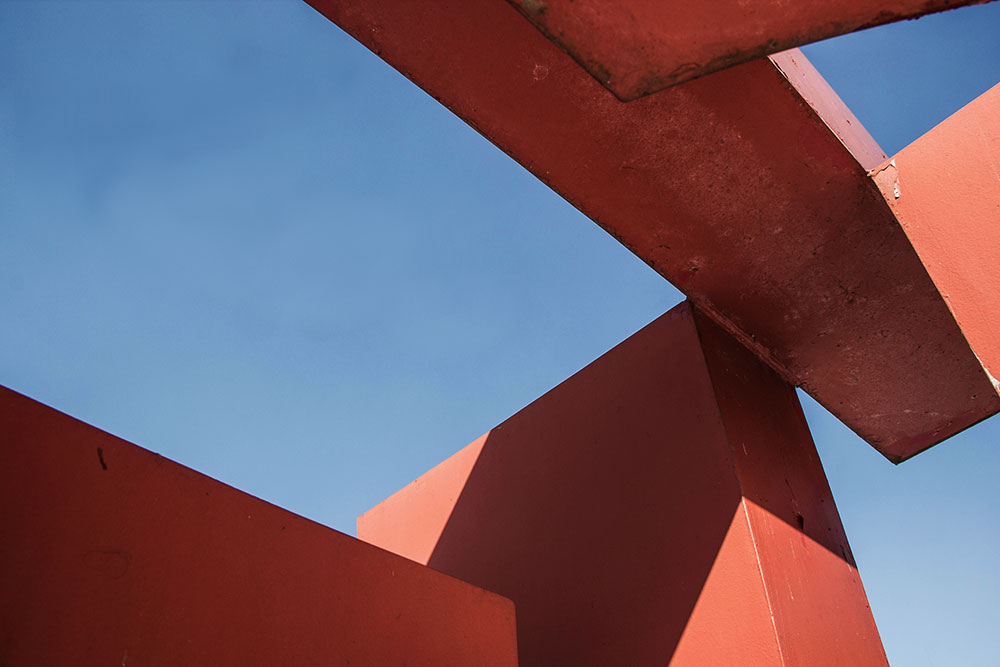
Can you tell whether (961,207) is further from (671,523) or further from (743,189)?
(671,523)

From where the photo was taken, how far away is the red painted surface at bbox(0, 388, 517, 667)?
1284 millimetres

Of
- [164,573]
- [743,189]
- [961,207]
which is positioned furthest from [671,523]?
[164,573]

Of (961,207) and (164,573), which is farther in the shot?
(961,207)

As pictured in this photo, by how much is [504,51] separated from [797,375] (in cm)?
203

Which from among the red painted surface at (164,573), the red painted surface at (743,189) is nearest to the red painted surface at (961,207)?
the red painted surface at (743,189)

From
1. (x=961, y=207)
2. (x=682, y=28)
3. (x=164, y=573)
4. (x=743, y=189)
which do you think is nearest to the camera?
(x=682, y=28)

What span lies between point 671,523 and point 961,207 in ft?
4.91

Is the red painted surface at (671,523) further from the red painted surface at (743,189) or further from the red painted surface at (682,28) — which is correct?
the red painted surface at (682,28)

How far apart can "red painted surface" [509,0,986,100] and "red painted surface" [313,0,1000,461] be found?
2.38ft

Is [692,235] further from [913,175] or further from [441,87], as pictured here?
[441,87]

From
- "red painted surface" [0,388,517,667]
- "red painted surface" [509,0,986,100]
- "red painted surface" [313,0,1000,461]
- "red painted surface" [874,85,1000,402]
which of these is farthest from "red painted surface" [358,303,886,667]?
"red painted surface" [509,0,986,100]

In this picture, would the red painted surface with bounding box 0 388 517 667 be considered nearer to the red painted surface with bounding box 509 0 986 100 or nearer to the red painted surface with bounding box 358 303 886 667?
the red painted surface with bounding box 358 303 886 667

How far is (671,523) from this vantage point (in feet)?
9.07

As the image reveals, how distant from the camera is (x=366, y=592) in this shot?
1.86 m
